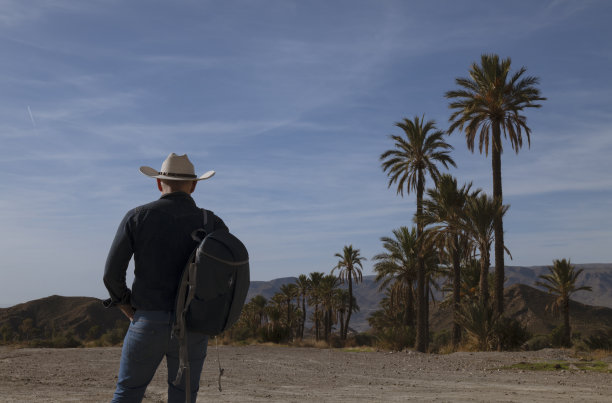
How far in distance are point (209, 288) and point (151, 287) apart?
36 cm

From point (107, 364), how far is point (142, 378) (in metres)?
13.0

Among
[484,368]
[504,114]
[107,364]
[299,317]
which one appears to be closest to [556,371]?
[484,368]

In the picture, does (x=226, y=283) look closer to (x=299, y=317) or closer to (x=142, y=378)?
(x=142, y=378)

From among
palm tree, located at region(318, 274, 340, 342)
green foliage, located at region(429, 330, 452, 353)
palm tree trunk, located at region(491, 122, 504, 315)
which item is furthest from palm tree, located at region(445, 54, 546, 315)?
palm tree, located at region(318, 274, 340, 342)

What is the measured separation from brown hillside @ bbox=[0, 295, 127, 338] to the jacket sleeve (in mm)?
62923

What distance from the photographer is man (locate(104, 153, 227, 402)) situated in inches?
130

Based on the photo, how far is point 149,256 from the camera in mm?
3469

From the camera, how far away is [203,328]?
3.36 m

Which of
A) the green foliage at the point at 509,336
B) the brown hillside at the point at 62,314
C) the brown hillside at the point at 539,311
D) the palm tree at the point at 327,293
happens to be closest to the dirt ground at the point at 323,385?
the green foliage at the point at 509,336

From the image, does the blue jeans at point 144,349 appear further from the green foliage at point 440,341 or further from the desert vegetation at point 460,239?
the green foliage at point 440,341

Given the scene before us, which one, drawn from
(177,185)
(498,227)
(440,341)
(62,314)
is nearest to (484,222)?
(498,227)

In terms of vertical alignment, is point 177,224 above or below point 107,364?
above

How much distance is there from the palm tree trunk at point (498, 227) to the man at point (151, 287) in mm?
25436

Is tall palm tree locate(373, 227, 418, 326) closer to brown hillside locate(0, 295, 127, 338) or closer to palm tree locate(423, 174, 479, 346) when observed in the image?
palm tree locate(423, 174, 479, 346)
